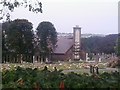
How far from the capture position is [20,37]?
2761 centimetres

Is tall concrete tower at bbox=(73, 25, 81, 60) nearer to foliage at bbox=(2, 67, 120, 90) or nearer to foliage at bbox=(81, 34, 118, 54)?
foliage at bbox=(81, 34, 118, 54)

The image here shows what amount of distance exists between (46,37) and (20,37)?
9.63 ft

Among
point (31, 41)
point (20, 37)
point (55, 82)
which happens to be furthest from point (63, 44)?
point (55, 82)

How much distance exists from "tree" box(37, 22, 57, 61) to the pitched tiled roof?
127cm

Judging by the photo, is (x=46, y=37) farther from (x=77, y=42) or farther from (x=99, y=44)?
(x=99, y=44)

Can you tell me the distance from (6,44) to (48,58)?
15.2 ft

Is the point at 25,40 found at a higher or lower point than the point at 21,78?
higher

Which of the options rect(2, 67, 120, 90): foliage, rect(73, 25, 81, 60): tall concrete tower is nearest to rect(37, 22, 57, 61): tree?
rect(73, 25, 81, 60): tall concrete tower

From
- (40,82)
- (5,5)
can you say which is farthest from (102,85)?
(5,5)

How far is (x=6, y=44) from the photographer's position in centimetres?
2722

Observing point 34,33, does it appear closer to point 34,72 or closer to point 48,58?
point 48,58

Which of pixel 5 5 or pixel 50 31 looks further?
pixel 50 31

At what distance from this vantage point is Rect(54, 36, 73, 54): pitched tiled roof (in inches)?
1264

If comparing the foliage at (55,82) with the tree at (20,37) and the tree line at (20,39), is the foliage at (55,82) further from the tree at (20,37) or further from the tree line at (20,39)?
the tree at (20,37)
